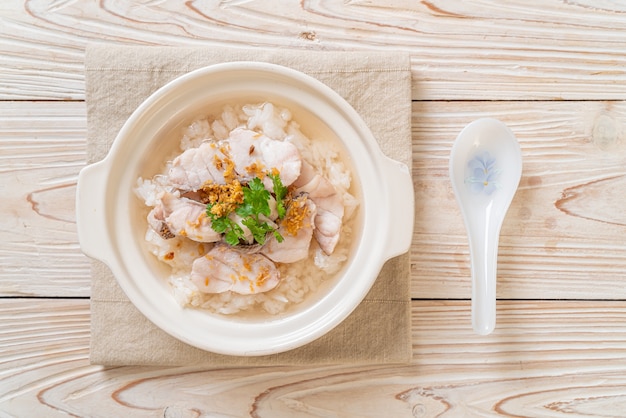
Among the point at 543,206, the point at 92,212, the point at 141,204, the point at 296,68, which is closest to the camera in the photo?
the point at 92,212

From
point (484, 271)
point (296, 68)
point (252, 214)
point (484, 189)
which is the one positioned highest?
point (296, 68)

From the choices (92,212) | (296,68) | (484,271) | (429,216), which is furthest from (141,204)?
(484,271)

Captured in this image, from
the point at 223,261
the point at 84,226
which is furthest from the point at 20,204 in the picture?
the point at 223,261

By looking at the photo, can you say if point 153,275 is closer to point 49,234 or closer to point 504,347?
point 49,234

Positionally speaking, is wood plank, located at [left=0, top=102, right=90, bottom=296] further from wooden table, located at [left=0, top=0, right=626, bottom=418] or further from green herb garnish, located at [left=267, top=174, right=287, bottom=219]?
green herb garnish, located at [left=267, top=174, right=287, bottom=219]

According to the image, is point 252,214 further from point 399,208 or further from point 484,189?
point 484,189

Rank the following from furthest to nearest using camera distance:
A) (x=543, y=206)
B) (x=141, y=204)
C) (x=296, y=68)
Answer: (x=543, y=206)
(x=296, y=68)
(x=141, y=204)
